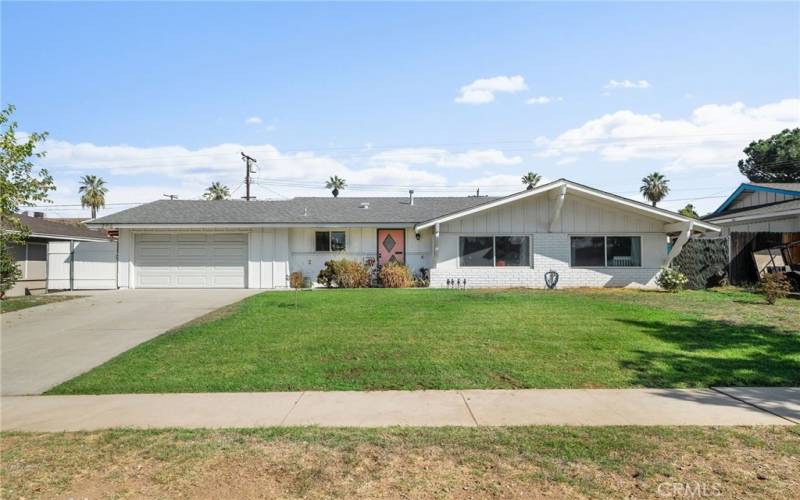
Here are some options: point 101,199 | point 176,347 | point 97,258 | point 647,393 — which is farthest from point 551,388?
point 101,199

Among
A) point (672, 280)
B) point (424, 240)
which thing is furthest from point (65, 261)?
point (672, 280)

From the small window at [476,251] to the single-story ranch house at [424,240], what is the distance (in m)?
0.04

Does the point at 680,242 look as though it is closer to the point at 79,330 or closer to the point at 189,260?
the point at 79,330

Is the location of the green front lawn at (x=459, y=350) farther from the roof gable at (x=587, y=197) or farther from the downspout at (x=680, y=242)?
the roof gable at (x=587, y=197)

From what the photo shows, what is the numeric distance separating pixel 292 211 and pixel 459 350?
49.8 ft

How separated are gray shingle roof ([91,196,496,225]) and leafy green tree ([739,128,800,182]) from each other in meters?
37.5

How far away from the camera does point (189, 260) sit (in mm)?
20547

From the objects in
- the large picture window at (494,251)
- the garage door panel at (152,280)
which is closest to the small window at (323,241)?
the large picture window at (494,251)

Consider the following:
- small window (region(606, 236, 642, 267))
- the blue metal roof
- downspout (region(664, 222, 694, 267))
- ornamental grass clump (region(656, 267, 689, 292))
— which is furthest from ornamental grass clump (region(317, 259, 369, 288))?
the blue metal roof

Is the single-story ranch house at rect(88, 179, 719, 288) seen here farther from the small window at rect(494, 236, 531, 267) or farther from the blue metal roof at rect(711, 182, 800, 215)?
the blue metal roof at rect(711, 182, 800, 215)

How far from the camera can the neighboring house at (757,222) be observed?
1859 centimetres

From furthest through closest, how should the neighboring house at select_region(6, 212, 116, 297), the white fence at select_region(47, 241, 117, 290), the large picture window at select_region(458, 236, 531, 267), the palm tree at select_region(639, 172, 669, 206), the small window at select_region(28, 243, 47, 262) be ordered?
the palm tree at select_region(639, 172, 669, 206) → the white fence at select_region(47, 241, 117, 290) → the neighboring house at select_region(6, 212, 116, 297) → the small window at select_region(28, 243, 47, 262) → the large picture window at select_region(458, 236, 531, 267)

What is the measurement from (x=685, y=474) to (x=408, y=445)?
230cm

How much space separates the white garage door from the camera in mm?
20422
